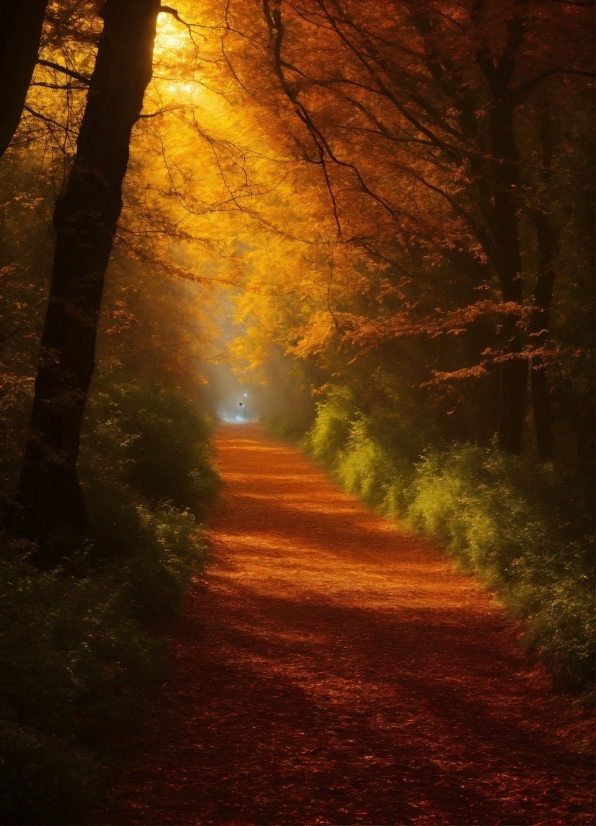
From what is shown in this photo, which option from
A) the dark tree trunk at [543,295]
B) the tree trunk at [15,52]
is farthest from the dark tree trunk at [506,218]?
the tree trunk at [15,52]

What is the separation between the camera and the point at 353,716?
18.1ft

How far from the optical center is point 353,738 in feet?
16.8

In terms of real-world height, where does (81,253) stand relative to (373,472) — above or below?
above

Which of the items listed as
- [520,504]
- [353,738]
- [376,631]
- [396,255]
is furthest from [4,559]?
[396,255]

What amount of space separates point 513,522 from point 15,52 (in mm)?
7743

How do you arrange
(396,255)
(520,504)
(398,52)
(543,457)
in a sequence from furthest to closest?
(396,255) < (543,457) < (398,52) < (520,504)

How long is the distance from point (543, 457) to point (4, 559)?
12206 millimetres

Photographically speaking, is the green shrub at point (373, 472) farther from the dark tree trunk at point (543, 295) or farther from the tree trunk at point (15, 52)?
the tree trunk at point (15, 52)

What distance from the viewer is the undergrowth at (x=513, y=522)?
22.0 ft

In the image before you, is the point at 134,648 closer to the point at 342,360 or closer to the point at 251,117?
the point at 251,117

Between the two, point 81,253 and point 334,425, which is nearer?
point 81,253

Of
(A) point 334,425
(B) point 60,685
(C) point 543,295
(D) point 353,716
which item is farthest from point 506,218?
(A) point 334,425

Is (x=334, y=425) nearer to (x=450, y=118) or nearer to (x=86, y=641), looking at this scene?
(x=450, y=118)

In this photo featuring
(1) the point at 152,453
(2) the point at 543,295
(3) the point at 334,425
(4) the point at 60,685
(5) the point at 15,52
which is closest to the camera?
(4) the point at 60,685
